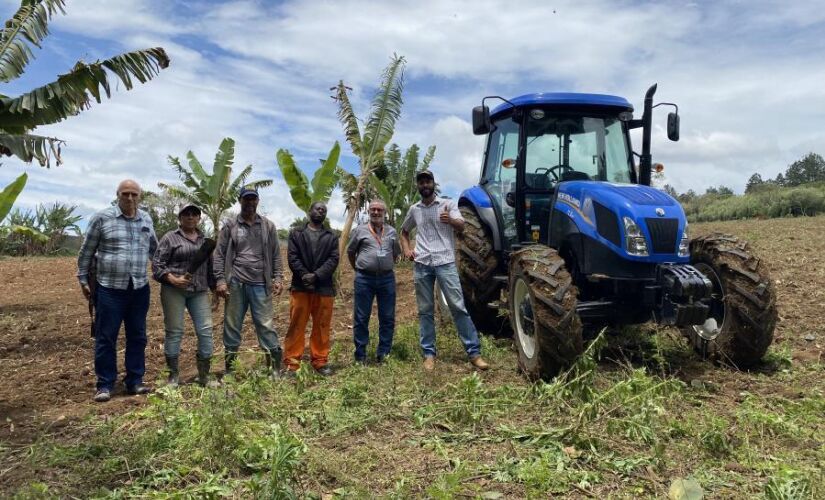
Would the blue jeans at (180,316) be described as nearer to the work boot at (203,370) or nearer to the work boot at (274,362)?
the work boot at (203,370)

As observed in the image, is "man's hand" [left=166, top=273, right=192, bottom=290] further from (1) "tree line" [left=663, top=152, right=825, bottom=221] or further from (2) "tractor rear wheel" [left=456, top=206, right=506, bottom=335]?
(1) "tree line" [left=663, top=152, right=825, bottom=221]

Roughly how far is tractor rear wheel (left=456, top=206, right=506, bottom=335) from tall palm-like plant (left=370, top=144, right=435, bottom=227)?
7377 mm

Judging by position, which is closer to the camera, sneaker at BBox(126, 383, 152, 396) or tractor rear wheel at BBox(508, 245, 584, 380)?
tractor rear wheel at BBox(508, 245, 584, 380)

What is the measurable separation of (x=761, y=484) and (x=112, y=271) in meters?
4.55

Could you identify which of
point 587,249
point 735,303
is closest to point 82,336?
point 587,249

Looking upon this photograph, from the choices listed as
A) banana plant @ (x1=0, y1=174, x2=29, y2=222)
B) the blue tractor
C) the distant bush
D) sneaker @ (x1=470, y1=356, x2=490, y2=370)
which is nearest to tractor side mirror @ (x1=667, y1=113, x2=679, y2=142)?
the blue tractor

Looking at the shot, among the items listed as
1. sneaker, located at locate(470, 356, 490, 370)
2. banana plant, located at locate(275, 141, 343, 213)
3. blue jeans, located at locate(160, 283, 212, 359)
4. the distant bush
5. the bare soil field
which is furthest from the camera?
the distant bush

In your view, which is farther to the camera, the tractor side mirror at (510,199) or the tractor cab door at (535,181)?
the tractor side mirror at (510,199)

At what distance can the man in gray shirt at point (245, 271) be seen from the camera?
17.6 feet

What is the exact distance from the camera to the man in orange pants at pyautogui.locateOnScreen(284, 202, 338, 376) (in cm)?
560

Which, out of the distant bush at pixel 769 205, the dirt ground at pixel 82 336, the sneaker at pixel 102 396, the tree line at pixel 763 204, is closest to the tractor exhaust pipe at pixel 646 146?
the dirt ground at pixel 82 336

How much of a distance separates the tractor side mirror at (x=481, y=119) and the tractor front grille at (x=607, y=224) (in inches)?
47.3

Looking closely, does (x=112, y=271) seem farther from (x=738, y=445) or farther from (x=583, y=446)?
(x=738, y=445)

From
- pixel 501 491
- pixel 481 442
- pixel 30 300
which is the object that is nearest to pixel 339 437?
Answer: pixel 481 442
